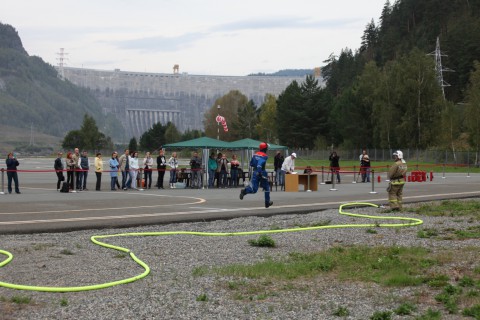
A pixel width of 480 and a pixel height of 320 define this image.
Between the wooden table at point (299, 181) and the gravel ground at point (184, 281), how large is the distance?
17245 mm

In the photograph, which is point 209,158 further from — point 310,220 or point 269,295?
point 269,295

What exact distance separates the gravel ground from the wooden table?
17.2 meters

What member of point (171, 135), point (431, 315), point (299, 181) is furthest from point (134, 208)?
point (171, 135)

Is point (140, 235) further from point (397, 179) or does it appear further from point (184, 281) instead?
point (397, 179)

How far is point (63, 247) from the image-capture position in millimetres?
13828

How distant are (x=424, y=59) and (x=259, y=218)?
236 ft

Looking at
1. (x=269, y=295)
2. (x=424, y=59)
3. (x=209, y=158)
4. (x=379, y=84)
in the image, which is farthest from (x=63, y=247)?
(x=379, y=84)

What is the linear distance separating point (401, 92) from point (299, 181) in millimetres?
57865

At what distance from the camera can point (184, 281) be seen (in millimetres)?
10453

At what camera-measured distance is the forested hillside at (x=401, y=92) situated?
8731cm

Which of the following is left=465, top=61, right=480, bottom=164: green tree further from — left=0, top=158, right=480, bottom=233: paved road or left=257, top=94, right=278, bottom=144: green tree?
left=257, top=94, right=278, bottom=144: green tree

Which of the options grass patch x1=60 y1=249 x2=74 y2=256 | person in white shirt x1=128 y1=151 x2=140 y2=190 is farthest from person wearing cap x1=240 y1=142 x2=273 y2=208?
person in white shirt x1=128 y1=151 x2=140 y2=190

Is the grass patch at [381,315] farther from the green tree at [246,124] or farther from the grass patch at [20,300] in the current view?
the green tree at [246,124]

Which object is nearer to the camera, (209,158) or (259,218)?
(259,218)
